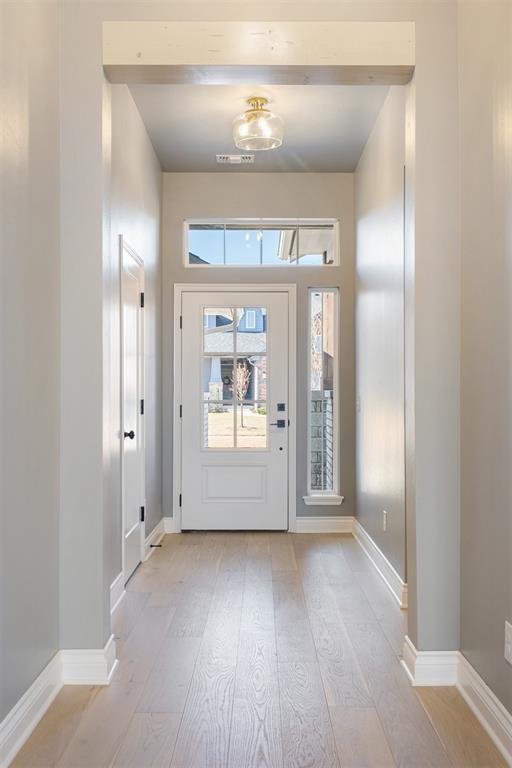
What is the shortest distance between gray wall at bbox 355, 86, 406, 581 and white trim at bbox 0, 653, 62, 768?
1.84 m

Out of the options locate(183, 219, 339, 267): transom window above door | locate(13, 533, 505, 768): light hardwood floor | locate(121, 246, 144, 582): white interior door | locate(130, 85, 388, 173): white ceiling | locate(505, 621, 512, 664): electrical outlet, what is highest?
locate(130, 85, 388, 173): white ceiling

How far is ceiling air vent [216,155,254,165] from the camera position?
4.48m

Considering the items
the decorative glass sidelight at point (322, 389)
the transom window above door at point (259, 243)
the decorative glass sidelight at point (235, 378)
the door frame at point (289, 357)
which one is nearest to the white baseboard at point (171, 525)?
the door frame at point (289, 357)

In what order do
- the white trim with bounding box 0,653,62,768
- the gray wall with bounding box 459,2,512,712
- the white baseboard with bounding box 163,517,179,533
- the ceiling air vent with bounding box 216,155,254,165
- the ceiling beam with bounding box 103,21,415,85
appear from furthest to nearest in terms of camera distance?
the white baseboard with bounding box 163,517,179,533, the ceiling air vent with bounding box 216,155,254,165, the ceiling beam with bounding box 103,21,415,85, the gray wall with bounding box 459,2,512,712, the white trim with bounding box 0,653,62,768

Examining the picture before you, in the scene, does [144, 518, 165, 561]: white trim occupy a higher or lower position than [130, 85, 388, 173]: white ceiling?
lower

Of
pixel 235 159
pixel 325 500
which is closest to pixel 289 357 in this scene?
pixel 325 500

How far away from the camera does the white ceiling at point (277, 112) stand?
11.5ft

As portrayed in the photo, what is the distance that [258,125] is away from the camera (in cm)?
363

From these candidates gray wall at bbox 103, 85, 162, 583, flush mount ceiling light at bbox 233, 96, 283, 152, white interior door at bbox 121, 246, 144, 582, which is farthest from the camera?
flush mount ceiling light at bbox 233, 96, 283, 152

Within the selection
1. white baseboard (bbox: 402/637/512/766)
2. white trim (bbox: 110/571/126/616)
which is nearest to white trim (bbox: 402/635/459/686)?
white baseboard (bbox: 402/637/512/766)

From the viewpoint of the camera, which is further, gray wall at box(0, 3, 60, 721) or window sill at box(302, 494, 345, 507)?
window sill at box(302, 494, 345, 507)

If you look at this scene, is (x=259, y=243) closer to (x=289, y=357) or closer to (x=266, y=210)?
(x=266, y=210)

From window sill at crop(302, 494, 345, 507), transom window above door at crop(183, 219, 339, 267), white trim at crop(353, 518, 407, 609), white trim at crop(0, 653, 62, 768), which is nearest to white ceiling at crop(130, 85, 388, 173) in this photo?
transom window above door at crop(183, 219, 339, 267)

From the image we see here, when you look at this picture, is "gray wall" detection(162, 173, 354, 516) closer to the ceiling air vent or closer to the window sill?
the window sill
